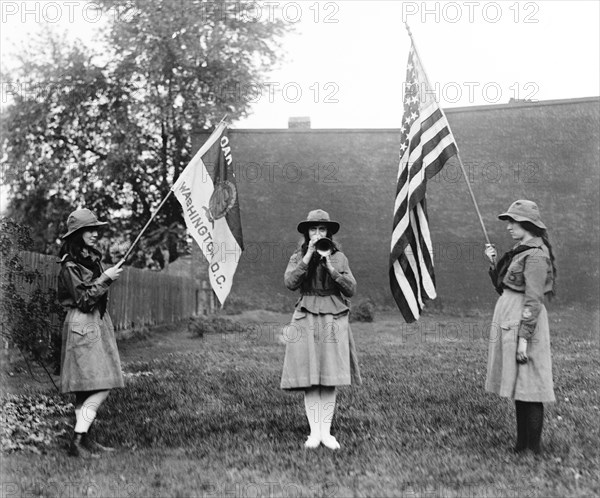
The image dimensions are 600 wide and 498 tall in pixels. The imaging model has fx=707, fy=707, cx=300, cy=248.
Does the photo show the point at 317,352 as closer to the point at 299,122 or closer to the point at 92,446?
the point at 92,446

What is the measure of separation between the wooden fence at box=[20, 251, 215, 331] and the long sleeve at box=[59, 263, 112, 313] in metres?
4.31

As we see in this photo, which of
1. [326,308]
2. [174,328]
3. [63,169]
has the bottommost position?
[174,328]

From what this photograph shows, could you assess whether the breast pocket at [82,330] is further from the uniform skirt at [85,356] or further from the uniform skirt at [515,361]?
Result: the uniform skirt at [515,361]

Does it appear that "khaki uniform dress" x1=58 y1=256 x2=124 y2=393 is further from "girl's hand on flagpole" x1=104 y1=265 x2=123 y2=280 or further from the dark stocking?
the dark stocking

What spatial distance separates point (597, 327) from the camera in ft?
64.3

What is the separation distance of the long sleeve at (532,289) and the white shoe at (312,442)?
2088 mm

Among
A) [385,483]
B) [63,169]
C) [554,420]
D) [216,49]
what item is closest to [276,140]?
[216,49]

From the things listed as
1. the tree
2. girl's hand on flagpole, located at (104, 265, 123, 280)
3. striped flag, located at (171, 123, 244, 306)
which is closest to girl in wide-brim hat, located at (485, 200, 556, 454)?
striped flag, located at (171, 123, 244, 306)

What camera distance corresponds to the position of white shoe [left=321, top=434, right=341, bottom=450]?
256 inches

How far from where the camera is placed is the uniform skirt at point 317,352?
21.8 ft

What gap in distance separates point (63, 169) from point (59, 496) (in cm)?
1964

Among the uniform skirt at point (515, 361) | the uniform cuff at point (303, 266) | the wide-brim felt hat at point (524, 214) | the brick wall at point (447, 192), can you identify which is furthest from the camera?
the brick wall at point (447, 192)

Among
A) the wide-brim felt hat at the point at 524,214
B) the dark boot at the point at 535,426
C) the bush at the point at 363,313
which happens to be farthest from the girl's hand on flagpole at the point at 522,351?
the bush at the point at 363,313

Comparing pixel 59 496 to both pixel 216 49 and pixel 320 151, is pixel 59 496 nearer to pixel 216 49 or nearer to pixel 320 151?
pixel 320 151
